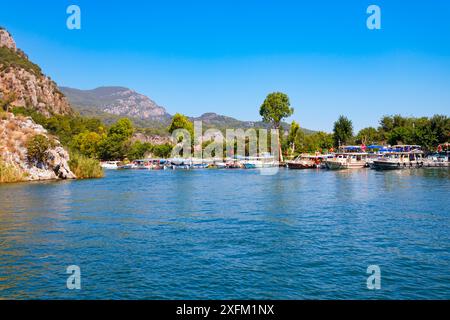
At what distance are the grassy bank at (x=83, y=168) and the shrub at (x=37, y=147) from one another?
7.54 meters

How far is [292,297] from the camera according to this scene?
16.2 meters

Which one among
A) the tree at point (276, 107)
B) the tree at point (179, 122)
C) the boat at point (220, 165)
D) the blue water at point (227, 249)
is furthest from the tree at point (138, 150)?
the blue water at point (227, 249)

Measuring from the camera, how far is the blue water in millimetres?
17359

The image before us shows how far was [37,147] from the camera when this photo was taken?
7925 cm

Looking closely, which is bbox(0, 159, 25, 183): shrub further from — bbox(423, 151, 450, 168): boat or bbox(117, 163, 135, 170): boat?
bbox(423, 151, 450, 168): boat

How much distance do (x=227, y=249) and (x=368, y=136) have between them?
559 ft

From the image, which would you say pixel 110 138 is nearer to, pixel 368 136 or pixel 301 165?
pixel 301 165

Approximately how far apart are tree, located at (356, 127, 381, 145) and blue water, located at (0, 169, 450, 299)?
139685 mm

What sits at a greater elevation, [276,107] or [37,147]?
[276,107]

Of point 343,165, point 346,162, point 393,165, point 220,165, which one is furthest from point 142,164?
point 393,165

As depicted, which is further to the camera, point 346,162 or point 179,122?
point 179,122

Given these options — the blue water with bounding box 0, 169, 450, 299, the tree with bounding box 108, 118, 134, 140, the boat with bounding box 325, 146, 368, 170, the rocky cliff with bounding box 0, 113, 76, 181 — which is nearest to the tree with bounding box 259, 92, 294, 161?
the boat with bounding box 325, 146, 368, 170

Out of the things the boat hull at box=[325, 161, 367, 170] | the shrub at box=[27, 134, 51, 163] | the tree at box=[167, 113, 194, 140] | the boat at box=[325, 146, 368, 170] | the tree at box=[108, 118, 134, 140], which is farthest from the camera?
the tree at box=[108, 118, 134, 140]
